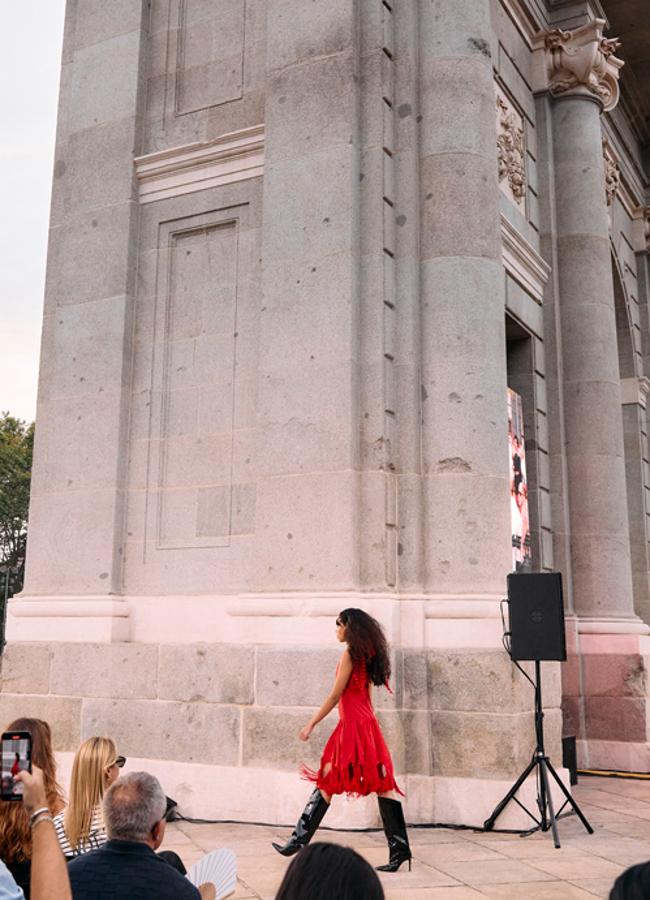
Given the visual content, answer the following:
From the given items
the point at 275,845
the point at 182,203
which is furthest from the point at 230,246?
the point at 275,845

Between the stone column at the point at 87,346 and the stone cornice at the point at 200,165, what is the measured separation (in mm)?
294

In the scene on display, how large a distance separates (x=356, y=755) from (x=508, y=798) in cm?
186

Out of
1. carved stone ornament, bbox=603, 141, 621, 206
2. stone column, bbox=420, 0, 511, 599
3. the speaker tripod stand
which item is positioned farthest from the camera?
carved stone ornament, bbox=603, 141, 621, 206

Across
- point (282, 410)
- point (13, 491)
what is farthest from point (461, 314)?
point (13, 491)

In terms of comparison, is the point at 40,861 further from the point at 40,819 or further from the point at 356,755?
the point at 356,755

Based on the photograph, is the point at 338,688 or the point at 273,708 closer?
the point at 338,688

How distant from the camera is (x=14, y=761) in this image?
2.85 meters

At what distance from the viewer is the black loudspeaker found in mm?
8391

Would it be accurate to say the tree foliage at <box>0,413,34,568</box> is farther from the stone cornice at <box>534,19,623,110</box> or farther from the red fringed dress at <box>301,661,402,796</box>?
the red fringed dress at <box>301,661,402,796</box>

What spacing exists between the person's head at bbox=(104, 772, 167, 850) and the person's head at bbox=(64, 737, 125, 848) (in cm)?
75

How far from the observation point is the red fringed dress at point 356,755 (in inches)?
282

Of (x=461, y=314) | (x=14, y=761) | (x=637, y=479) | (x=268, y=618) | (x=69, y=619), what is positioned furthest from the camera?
(x=637, y=479)

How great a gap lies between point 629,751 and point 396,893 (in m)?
7.23

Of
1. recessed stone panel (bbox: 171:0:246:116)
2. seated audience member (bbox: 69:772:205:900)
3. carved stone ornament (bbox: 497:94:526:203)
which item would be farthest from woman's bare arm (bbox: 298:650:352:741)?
carved stone ornament (bbox: 497:94:526:203)
